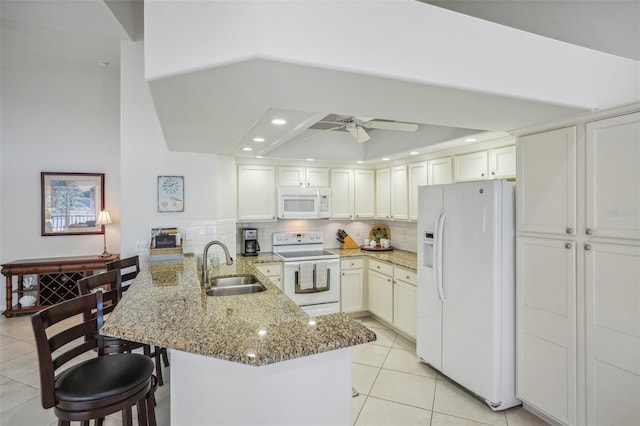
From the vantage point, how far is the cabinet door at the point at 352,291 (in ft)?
14.6

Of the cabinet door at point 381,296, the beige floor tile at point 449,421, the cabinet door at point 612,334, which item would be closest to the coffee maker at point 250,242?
the cabinet door at point 381,296

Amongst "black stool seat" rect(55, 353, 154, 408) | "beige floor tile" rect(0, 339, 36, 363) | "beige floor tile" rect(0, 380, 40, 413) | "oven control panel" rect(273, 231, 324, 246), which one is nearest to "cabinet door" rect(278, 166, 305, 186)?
"oven control panel" rect(273, 231, 324, 246)

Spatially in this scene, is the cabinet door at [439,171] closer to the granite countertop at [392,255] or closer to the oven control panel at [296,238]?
the granite countertop at [392,255]

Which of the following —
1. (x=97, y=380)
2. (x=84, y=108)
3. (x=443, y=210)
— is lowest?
(x=97, y=380)

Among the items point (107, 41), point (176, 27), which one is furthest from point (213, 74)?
point (107, 41)

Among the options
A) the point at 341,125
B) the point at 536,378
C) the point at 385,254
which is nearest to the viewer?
the point at 536,378

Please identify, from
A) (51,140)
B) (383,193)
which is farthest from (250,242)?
(51,140)

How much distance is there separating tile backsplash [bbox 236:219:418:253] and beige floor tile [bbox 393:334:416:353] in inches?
50.1

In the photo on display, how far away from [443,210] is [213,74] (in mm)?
2328

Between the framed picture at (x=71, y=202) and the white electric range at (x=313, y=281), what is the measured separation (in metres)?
2.93

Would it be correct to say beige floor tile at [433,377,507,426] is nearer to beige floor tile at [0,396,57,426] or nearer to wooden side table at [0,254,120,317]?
beige floor tile at [0,396,57,426]

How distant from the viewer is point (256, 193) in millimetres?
4367

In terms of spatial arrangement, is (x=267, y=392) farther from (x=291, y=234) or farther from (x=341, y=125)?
(x=291, y=234)

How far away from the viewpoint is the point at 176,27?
4.40ft
